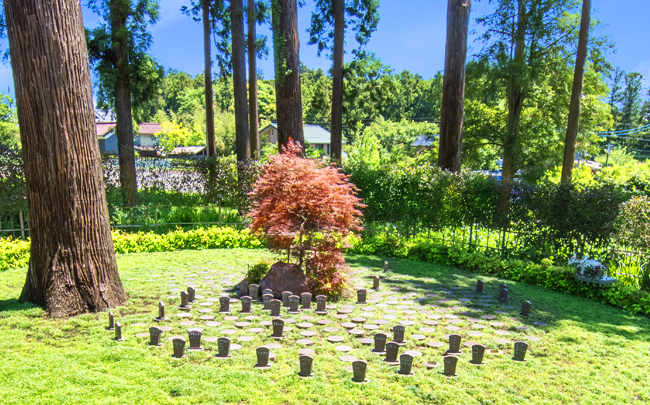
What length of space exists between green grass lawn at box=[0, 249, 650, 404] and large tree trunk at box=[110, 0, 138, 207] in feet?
24.5

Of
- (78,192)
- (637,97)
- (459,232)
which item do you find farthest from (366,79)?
(637,97)

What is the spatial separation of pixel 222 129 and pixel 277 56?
1230 inches

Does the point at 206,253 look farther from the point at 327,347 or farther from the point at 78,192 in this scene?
the point at 327,347

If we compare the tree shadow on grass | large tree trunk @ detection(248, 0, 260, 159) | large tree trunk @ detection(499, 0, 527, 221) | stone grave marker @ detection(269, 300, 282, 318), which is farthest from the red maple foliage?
large tree trunk @ detection(499, 0, 527, 221)

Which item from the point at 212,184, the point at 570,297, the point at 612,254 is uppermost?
the point at 212,184

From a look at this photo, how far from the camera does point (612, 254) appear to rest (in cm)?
883

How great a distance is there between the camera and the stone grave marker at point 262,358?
4.55 metres

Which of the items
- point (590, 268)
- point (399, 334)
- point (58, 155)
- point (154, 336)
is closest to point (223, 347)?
point (154, 336)

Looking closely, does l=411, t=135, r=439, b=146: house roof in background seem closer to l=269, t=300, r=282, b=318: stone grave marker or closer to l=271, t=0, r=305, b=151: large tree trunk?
l=271, t=0, r=305, b=151: large tree trunk

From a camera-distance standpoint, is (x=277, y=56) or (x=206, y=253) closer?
(x=206, y=253)

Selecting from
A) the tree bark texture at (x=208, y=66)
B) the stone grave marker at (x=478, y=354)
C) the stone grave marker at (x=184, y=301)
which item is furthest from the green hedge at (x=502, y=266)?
the tree bark texture at (x=208, y=66)

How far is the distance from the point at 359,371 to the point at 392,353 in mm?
692

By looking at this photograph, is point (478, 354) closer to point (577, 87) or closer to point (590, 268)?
point (590, 268)

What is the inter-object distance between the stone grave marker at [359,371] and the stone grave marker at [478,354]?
1.38 meters
